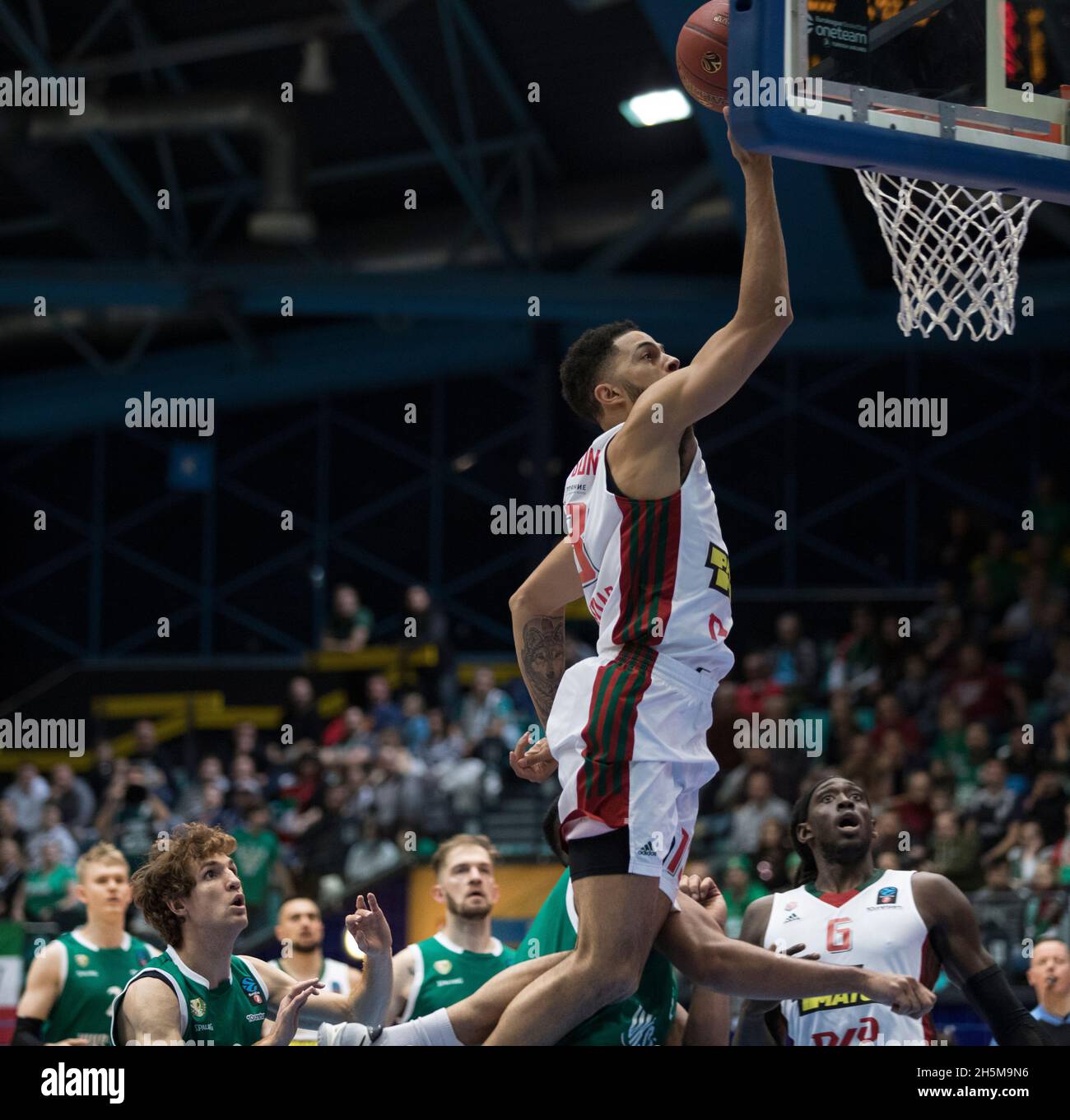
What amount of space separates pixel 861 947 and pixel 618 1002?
1531 millimetres

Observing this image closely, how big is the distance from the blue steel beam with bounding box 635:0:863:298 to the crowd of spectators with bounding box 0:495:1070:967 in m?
3.31

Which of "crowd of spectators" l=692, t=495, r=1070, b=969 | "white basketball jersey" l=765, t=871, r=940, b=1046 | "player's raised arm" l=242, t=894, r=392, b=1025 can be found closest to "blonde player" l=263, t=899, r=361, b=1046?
"player's raised arm" l=242, t=894, r=392, b=1025

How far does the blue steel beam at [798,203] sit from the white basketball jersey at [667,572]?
7.59 metres

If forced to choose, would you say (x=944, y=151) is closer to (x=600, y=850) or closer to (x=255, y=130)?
(x=600, y=850)

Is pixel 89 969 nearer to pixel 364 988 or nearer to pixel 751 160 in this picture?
pixel 364 988

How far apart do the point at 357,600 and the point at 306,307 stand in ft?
16.9

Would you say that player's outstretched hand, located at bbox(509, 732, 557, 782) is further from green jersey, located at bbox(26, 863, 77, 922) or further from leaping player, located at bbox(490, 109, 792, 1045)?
green jersey, located at bbox(26, 863, 77, 922)

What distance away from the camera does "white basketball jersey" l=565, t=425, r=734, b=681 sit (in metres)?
4.79

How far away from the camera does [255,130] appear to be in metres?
16.5

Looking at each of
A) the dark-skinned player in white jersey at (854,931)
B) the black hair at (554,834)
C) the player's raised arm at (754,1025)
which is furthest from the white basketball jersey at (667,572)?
the dark-skinned player in white jersey at (854,931)

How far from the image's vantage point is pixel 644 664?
4758mm
